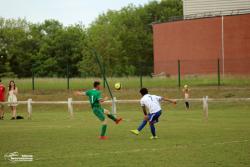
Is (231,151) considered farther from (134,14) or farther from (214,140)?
(134,14)

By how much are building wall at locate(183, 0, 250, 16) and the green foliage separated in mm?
23669

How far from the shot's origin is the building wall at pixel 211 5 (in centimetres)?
6041

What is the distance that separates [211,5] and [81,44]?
41.4 metres

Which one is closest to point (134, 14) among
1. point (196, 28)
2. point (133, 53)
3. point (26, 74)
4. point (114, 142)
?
point (133, 53)

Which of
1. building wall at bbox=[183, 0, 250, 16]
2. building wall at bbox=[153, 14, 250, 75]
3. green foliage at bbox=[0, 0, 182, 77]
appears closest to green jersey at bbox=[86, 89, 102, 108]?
building wall at bbox=[153, 14, 250, 75]

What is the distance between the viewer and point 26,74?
99188mm

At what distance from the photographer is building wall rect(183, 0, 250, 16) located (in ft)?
198

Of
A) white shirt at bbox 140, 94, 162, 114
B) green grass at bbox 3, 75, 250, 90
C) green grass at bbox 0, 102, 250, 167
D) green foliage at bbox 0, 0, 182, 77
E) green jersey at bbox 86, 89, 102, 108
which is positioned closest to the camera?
green grass at bbox 0, 102, 250, 167

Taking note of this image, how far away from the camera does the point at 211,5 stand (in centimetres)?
6212

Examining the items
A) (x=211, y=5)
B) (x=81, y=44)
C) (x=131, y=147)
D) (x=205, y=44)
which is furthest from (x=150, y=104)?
(x=81, y=44)

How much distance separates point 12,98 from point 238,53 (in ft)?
96.6

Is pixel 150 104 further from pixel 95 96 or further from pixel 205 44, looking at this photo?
pixel 205 44

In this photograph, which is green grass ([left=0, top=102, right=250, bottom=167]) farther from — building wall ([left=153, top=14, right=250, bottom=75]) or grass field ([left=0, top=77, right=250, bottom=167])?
building wall ([left=153, top=14, right=250, bottom=75])

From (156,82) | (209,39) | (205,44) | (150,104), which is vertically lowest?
(156,82)
